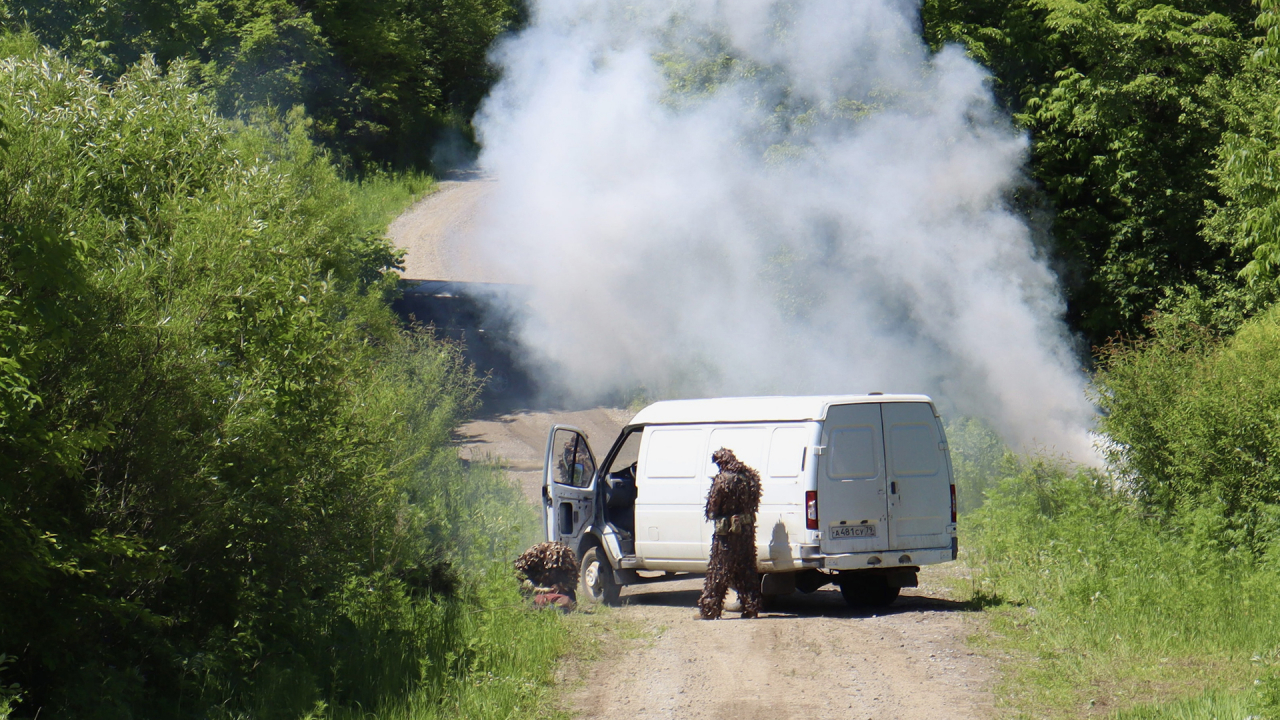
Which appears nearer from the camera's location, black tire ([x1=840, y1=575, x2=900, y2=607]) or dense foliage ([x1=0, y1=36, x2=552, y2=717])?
dense foliage ([x1=0, y1=36, x2=552, y2=717])

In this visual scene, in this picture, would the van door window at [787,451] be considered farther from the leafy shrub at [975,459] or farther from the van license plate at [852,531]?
the leafy shrub at [975,459]

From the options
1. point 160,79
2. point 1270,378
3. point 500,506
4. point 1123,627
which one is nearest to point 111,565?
point 160,79

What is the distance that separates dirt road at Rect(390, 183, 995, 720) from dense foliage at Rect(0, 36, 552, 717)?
119 centimetres

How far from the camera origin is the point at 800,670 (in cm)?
802

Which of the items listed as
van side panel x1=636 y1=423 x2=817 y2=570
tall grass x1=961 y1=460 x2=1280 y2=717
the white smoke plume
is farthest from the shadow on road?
the white smoke plume

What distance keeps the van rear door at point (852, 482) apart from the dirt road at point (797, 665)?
75 cm

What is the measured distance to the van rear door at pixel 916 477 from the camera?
10359 millimetres

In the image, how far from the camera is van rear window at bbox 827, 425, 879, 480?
33.3 feet

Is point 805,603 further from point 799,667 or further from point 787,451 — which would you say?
point 799,667

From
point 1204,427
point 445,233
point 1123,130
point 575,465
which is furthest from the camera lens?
point 445,233

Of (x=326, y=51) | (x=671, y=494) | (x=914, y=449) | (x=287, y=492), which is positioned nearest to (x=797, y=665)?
(x=914, y=449)

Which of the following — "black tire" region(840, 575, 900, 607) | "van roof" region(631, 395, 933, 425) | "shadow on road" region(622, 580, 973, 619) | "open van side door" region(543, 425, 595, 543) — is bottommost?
"shadow on road" region(622, 580, 973, 619)

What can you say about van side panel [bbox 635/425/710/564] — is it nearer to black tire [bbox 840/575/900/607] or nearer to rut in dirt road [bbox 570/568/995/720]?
rut in dirt road [bbox 570/568/995/720]

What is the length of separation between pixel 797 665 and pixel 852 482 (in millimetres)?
2447
